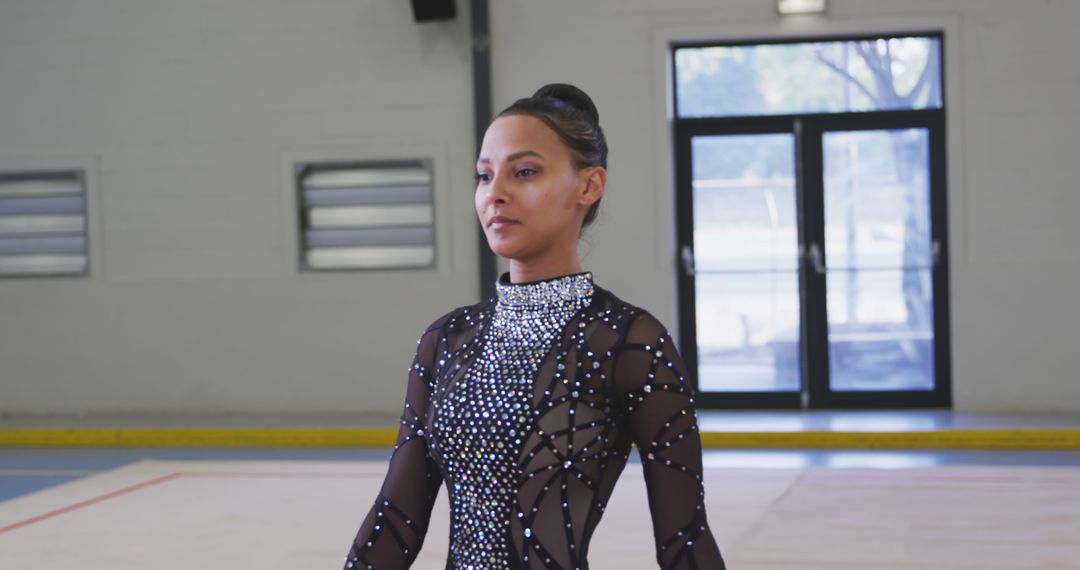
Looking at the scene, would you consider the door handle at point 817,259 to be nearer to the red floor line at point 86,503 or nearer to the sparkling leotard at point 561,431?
the red floor line at point 86,503

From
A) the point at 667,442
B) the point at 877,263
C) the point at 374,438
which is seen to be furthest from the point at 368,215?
the point at 667,442

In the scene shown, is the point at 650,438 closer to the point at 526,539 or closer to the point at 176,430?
the point at 526,539

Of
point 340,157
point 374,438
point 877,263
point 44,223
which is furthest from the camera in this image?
point 44,223

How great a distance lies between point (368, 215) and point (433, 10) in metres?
1.44

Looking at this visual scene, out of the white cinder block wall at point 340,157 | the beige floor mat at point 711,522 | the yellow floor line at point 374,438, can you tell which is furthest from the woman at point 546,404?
the white cinder block wall at point 340,157

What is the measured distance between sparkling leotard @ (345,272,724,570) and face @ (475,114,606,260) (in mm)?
62

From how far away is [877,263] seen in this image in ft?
27.6

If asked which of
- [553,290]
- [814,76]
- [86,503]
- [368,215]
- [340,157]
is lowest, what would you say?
[86,503]

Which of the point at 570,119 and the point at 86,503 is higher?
the point at 570,119

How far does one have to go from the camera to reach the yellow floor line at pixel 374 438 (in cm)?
718

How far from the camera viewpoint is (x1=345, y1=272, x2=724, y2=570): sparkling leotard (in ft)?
4.94

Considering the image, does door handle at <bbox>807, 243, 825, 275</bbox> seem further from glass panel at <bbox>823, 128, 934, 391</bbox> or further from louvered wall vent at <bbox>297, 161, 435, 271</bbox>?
louvered wall vent at <bbox>297, 161, 435, 271</bbox>

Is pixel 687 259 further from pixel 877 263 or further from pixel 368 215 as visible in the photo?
pixel 368 215

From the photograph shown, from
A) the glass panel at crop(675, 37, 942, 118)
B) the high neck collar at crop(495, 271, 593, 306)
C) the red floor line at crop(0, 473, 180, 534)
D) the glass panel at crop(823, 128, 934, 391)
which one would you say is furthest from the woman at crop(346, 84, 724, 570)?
the glass panel at crop(823, 128, 934, 391)
